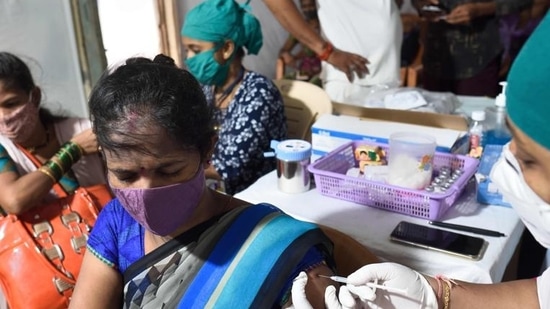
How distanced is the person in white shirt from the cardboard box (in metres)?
0.54

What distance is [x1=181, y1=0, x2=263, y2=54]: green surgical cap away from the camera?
2014mm

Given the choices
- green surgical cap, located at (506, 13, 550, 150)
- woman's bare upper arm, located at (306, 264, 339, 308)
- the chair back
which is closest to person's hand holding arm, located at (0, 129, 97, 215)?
woman's bare upper arm, located at (306, 264, 339, 308)

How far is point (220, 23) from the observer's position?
6.61 ft

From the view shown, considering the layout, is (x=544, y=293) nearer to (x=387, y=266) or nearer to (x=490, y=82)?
(x=387, y=266)

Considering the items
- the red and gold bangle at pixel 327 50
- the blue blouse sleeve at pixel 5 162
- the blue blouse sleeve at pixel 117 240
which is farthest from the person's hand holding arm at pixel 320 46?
the blue blouse sleeve at pixel 117 240

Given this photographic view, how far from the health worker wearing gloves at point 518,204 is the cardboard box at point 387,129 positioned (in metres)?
0.61

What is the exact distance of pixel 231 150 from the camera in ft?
6.32

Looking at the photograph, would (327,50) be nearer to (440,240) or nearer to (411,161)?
(411,161)

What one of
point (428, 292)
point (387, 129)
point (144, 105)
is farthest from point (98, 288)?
point (387, 129)

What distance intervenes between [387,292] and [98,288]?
621 mm

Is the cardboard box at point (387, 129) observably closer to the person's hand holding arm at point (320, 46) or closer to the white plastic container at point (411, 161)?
the white plastic container at point (411, 161)

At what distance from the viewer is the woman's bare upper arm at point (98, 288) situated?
3.56 feet

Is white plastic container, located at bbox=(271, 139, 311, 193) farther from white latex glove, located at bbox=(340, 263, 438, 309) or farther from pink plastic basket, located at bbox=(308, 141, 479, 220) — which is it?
white latex glove, located at bbox=(340, 263, 438, 309)

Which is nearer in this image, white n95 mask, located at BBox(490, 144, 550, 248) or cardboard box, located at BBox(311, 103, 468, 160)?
white n95 mask, located at BBox(490, 144, 550, 248)
